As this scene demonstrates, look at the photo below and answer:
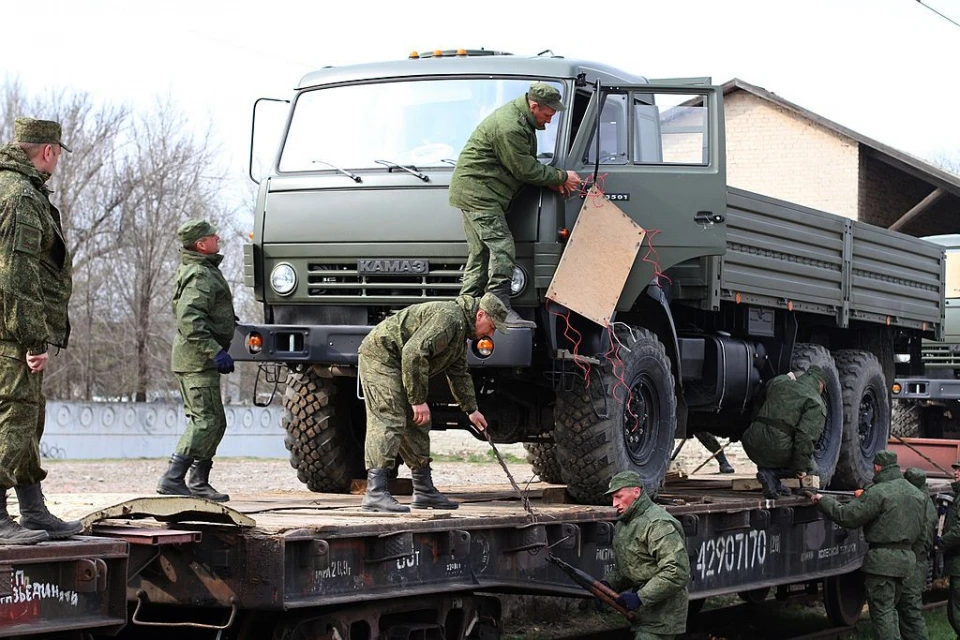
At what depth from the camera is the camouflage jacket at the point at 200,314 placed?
8.04 meters

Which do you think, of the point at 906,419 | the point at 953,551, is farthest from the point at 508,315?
the point at 906,419

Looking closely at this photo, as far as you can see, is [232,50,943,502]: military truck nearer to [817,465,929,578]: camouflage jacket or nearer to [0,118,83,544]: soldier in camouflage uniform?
[817,465,929,578]: camouflage jacket

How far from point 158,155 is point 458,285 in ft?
128

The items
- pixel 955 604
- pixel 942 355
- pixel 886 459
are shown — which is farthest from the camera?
pixel 942 355

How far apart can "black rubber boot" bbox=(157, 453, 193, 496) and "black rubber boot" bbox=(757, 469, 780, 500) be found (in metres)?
4.27

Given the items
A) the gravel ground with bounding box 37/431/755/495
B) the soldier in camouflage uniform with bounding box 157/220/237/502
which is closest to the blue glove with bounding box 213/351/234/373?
the soldier in camouflage uniform with bounding box 157/220/237/502

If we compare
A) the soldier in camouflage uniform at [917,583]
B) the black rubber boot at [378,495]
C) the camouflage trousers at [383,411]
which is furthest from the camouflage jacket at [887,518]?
the black rubber boot at [378,495]

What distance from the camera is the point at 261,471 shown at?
2278cm

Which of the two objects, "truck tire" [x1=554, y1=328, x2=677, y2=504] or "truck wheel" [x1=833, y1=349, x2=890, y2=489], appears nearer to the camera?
"truck tire" [x1=554, y1=328, x2=677, y2=504]

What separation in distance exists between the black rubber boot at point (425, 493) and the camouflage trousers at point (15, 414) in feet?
8.71

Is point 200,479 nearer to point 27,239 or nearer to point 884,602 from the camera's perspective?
point 27,239

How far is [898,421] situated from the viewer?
1647 cm

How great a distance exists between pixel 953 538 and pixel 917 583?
119 cm

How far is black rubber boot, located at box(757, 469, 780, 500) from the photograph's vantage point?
1018 centimetres
